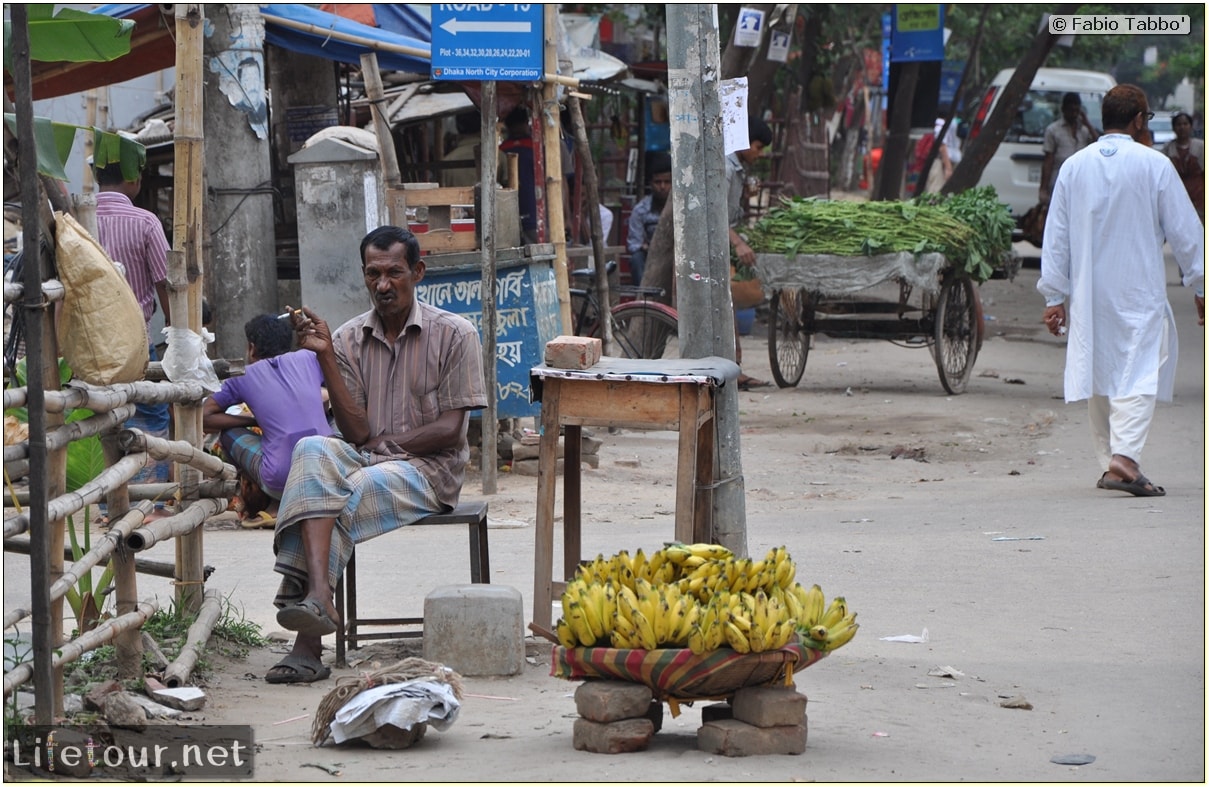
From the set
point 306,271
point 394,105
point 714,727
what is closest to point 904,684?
point 714,727

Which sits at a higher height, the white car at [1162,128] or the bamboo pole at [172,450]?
the white car at [1162,128]

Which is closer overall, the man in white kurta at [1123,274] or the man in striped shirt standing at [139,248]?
the man in white kurta at [1123,274]

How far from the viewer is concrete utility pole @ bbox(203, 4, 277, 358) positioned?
9.83 meters

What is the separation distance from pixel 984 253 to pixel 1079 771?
8104 millimetres

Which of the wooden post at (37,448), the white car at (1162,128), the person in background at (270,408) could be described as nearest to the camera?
the wooden post at (37,448)

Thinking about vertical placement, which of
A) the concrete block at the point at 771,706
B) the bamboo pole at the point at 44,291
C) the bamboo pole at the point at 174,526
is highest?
the bamboo pole at the point at 44,291

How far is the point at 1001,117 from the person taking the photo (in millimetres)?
16609

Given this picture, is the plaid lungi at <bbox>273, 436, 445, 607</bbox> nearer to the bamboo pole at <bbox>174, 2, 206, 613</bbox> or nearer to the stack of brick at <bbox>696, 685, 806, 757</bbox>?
the bamboo pole at <bbox>174, 2, 206, 613</bbox>

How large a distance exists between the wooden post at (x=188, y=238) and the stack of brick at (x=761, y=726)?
6.88 feet

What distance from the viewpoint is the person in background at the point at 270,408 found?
647 centimetres

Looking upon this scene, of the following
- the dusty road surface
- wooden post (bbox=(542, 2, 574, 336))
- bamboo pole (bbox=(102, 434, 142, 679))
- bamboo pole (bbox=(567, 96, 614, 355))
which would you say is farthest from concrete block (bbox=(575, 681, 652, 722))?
bamboo pole (bbox=(567, 96, 614, 355))

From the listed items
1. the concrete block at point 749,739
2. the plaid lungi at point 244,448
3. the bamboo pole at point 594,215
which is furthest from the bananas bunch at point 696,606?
the bamboo pole at point 594,215

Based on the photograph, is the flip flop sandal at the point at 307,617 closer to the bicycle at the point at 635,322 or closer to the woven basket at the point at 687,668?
the woven basket at the point at 687,668

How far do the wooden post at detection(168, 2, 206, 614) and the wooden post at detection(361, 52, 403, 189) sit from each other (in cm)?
320
